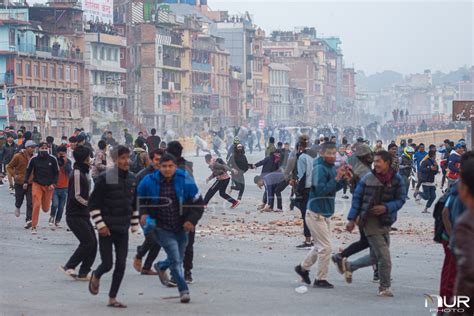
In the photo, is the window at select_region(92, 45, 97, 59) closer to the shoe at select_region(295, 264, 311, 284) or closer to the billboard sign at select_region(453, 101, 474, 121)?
the billboard sign at select_region(453, 101, 474, 121)

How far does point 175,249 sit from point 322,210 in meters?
2.25

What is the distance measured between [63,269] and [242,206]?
45.2 ft

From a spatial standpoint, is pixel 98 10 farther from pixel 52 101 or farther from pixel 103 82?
pixel 52 101

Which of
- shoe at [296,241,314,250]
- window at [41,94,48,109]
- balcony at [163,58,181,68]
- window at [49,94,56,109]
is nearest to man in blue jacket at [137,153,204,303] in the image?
shoe at [296,241,314,250]

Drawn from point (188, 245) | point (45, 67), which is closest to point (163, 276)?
point (188, 245)

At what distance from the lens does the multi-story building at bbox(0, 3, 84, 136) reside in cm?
7594

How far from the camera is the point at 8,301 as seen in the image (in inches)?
447

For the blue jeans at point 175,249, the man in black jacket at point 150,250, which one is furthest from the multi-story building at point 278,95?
the blue jeans at point 175,249

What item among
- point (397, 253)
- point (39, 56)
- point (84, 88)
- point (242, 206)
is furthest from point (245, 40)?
point (397, 253)

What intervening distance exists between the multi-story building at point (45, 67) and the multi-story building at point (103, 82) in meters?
1.67

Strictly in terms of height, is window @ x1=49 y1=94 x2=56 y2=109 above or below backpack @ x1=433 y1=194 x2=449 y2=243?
above

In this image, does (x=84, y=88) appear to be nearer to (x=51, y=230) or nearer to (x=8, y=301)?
(x=51, y=230)

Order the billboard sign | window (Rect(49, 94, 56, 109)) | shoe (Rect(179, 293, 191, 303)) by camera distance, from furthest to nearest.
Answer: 1. window (Rect(49, 94, 56, 109))
2. the billboard sign
3. shoe (Rect(179, 293, 191, 303))

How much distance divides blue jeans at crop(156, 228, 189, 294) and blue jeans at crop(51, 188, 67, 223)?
877 cm
